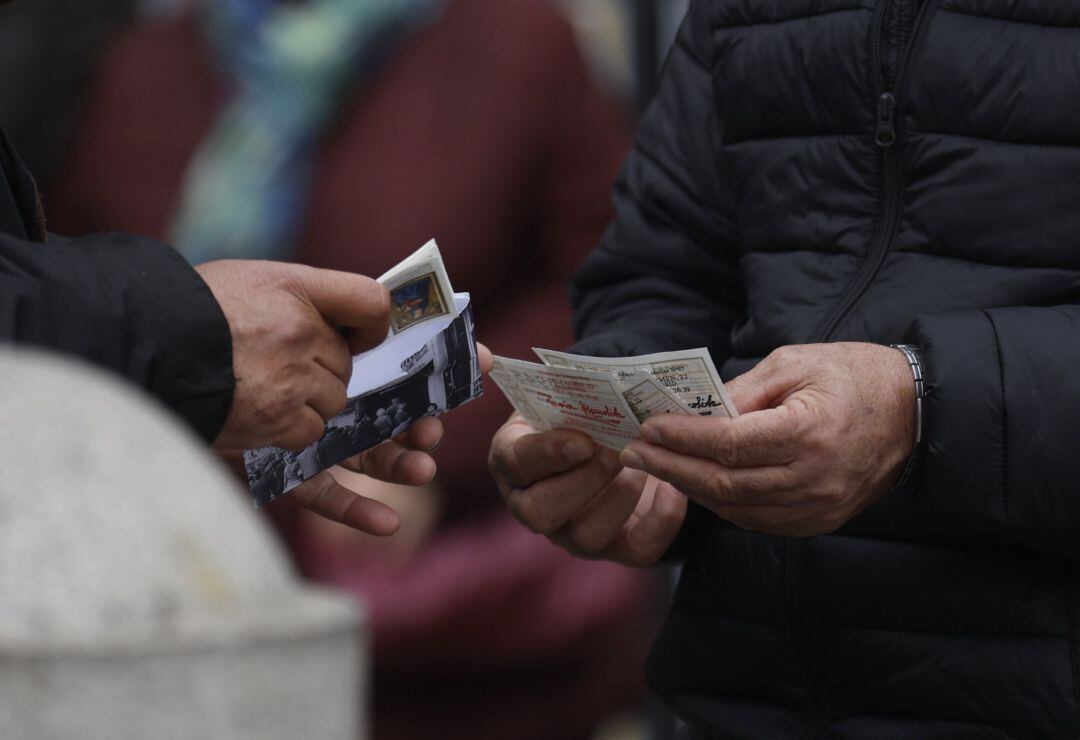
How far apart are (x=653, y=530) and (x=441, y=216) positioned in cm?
148

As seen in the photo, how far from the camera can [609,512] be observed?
7.72ft

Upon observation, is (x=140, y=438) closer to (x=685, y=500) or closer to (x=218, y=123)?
(x=685, y=500)

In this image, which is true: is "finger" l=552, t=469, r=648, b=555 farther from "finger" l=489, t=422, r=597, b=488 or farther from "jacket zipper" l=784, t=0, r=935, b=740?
"jacket zipper" l=784, t=0, r=935, b=740

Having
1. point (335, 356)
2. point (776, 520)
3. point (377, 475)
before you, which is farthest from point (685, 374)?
point (377, 475)

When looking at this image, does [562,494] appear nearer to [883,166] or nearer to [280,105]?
[883,166]

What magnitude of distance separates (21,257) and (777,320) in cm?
98

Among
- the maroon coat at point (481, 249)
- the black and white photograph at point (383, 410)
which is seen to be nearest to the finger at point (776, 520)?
the black and white photograph at point (383, 410)

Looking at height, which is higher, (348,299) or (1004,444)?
(348,299)

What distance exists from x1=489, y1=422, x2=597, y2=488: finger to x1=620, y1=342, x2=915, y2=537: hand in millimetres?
203

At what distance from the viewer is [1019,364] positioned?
1968 mm

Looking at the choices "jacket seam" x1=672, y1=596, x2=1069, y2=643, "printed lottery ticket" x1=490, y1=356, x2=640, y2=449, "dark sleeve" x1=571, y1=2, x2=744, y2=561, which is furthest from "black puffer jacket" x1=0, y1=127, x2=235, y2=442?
"jacket seam" x1=672, y1=596, x2=1069, y2=643

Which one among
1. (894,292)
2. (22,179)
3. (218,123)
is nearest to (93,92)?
(218,123)

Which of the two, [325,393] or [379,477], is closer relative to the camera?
[325,393]

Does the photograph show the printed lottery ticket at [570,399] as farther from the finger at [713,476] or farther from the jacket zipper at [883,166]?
the jacket zipper at [883,166]
